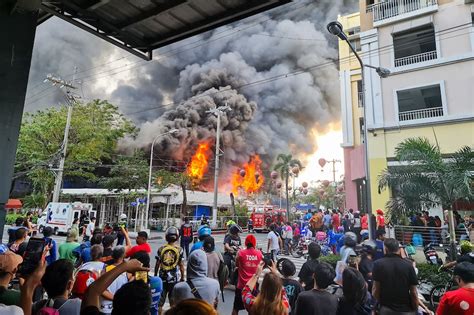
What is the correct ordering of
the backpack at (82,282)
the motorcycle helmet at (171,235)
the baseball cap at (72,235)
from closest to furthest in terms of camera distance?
the backpack at (82,282), the motorcycle helmet at (171,235), the baseball cap at (72,235)

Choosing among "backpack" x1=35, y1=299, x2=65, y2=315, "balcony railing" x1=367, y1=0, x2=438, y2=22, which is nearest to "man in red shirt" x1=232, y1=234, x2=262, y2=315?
"backpack" x1=35, y1=299, x2=65, y2=315

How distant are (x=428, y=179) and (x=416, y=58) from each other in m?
10.3

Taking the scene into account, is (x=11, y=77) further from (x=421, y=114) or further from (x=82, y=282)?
(x=421, y=114)

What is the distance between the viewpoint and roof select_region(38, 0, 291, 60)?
16.5 ft

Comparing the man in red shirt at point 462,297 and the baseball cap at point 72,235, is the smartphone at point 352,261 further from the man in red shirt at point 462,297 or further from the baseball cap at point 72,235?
the baseball cap at point 72,235

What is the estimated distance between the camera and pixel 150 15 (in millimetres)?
5277

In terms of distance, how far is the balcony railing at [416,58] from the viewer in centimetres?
1680

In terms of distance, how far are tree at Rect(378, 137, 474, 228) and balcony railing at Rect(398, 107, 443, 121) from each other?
21.8ft

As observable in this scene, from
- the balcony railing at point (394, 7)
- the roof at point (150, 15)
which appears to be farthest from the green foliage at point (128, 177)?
the roof at point (150, 15)

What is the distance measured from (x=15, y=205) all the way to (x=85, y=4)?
95.6 ft

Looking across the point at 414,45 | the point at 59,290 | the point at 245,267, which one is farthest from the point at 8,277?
the point at 414,45

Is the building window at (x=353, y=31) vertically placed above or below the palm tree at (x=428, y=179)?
above

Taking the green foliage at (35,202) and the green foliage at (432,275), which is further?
the green foliage at (35,202)

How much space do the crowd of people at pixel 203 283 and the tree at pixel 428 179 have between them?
4605 mm
